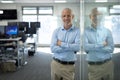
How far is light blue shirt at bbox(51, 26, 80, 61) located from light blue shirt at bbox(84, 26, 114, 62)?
0.58 feet

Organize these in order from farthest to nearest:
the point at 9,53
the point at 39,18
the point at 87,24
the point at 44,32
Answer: the point at 39,18, the point at 44,32, the point at 9,53, the point at 87,24

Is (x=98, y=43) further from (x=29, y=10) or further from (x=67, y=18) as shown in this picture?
(x=29, y=10)

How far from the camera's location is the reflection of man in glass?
2.91m

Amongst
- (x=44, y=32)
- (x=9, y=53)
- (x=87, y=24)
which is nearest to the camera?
(x=87, y=24)

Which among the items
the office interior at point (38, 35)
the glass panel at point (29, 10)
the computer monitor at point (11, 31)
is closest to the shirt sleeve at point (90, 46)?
the office interior at point (38, 35)

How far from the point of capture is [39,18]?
11.6 meters

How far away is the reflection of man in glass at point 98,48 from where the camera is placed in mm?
2908

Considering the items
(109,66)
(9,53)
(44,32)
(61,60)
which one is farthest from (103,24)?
(44,32)

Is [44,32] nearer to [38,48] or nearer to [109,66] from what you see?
[38,48]

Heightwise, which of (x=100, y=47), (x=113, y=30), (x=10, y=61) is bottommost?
(x=10, y=61)

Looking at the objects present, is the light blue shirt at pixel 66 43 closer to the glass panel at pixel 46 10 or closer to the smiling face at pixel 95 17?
the smiling face at pixel 95 17

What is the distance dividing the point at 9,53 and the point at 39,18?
197 inches

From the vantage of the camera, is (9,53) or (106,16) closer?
(106,16)

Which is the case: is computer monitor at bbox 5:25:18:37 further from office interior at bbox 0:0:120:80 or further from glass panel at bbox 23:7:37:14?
glass panel at bbox 23:7:37:14
